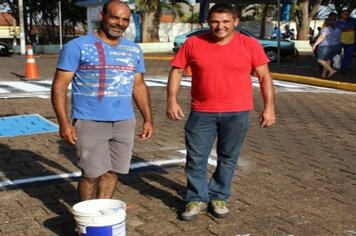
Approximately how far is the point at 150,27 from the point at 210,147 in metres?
32.6

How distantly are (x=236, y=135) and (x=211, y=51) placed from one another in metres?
0.69

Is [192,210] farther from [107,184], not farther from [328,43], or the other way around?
[328,43]

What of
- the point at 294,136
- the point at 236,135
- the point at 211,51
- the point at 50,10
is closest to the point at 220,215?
the point at 236,135

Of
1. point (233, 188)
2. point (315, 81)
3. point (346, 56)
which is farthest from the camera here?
point (346, 56)

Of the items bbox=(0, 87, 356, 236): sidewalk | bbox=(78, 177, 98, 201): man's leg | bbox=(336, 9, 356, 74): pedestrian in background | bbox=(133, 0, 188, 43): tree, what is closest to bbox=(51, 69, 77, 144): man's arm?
bbox=(78, 177, 98, 201): man's leg

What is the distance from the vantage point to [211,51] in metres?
4.03

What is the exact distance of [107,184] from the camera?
13.0 feet

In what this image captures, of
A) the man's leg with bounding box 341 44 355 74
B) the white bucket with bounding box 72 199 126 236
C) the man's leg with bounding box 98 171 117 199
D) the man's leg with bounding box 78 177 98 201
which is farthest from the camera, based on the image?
the man's leg with bounding box 341 44 355 74

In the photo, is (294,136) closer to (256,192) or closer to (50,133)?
(256,192)

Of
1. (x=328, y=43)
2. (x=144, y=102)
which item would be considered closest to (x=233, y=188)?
(x=144, y=102)

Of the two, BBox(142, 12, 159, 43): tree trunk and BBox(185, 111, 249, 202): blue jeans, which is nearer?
BBox(185, 111, 249, 202): blue jeans

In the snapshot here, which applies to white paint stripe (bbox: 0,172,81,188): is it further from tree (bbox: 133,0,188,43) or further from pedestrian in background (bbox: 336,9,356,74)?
tree (bbox: 133,0,188,43)

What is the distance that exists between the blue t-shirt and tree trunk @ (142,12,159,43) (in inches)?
A: 1252

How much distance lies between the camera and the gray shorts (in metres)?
3.69
